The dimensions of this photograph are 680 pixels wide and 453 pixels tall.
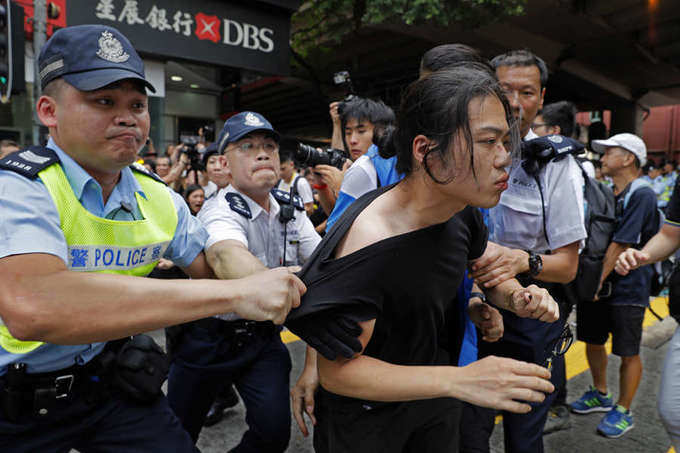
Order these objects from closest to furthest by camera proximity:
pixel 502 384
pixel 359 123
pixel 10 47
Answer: pixel 502 384
pixel 359 123
pixel 10 47

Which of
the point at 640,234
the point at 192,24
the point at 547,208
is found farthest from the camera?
the point at 192,24

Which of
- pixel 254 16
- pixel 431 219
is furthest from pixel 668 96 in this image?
pixel 431 219

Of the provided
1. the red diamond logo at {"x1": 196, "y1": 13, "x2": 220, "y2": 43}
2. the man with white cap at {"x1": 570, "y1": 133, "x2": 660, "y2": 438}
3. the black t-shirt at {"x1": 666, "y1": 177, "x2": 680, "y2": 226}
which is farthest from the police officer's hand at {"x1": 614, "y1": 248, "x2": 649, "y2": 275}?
the red diamond logo at {"x1": 196, "y1": 13, "x2": 220, "y2": 43}

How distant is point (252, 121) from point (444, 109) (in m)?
1.57

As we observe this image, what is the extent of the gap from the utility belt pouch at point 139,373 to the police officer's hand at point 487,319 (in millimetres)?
1210

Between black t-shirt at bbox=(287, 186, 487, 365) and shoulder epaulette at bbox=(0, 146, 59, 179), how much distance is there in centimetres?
88

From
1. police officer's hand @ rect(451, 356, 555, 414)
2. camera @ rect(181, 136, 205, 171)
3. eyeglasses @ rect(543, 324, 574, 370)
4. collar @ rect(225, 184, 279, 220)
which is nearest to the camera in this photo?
police officer's hand @ rect(451, 356, 555, 414)

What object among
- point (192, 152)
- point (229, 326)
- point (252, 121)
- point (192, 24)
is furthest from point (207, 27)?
point (229, 326)

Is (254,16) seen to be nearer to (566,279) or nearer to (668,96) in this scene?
(566,279)

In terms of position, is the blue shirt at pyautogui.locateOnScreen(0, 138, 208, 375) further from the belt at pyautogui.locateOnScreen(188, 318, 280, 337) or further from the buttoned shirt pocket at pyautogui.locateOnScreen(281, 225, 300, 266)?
the buttoned shirt pocket at pyautogui.locateOnScreen(281, 225, 300, 266)

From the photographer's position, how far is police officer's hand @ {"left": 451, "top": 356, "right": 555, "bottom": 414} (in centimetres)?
116

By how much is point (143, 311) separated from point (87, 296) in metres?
0.14

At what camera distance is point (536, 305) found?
1.57 meters

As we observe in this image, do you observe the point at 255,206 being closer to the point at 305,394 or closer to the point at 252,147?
the point at 252,147
